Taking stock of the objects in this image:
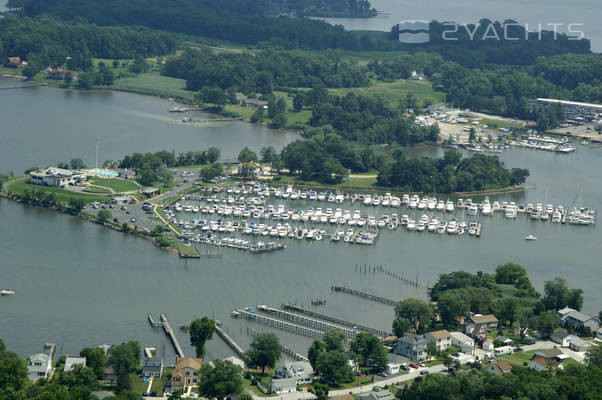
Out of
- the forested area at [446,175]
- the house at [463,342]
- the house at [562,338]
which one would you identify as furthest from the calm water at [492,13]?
the house at [463,342]

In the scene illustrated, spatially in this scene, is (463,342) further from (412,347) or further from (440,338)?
(412,347)

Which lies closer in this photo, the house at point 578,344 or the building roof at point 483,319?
the house at point 578,344

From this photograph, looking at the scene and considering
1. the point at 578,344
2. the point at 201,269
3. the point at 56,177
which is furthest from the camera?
the point at 56,177

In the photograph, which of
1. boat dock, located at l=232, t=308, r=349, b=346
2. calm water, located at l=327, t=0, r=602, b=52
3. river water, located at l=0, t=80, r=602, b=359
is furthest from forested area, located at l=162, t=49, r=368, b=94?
boat dock, located at l=232, t=308, r=349, b=346

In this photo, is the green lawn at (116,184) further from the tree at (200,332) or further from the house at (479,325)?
the house at (479,325)

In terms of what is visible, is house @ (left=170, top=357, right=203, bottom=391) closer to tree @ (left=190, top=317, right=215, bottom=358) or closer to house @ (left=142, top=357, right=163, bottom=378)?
house @ (left=142, top=357, right=163, bottom=378)

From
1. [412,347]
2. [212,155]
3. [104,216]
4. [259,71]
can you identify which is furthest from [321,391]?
[259,71]

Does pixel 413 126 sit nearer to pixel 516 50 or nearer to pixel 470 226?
pixel 470 226
